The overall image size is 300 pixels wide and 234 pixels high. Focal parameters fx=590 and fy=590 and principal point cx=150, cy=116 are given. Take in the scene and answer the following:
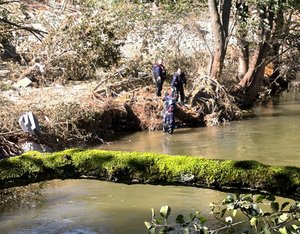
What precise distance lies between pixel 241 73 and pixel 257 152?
1157 cm

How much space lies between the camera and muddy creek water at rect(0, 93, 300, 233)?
32.2ft

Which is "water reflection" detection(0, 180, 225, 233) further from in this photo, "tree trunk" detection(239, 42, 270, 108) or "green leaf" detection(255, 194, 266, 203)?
"tree trunk" detection(239, 42, 270, 108)

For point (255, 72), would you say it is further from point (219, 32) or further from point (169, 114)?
point (169, 114)

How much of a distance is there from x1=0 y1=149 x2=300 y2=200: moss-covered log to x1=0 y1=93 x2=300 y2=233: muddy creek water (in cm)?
460

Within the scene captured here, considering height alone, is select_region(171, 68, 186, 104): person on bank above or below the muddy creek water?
above

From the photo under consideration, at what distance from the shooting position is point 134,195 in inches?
462

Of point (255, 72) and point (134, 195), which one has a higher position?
point (255, 72)

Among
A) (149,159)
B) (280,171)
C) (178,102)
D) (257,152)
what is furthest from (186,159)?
(178,102)

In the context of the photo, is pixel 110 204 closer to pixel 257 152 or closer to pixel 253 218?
pixel 257 152

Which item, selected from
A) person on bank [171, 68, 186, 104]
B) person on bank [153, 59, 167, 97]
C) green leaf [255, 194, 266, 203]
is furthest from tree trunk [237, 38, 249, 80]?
green leaf [255, 194, 266, 203]

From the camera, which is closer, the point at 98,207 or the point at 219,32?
the point at 98,207

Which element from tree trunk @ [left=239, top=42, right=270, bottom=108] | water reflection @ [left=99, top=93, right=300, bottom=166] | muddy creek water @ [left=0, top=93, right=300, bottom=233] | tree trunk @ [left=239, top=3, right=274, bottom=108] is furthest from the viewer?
tree trunk @ [left=239, top=42, right=270, bottom=108]

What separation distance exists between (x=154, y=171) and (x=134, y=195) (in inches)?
282

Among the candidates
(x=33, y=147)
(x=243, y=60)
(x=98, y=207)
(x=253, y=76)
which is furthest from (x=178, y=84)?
(x=98, y=207)
